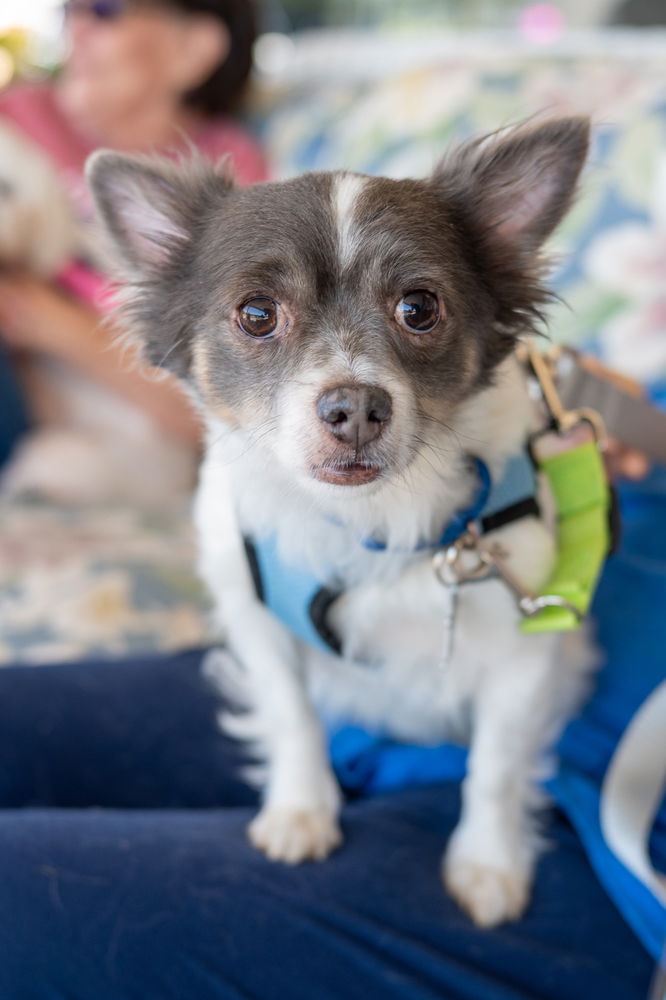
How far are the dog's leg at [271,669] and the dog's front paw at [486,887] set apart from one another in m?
0.19

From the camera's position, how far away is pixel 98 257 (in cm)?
269

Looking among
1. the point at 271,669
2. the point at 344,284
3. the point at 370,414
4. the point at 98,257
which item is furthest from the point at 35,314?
the point at 370,414

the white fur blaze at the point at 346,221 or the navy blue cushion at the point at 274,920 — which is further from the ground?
the white fur blaze at the point at 346,221

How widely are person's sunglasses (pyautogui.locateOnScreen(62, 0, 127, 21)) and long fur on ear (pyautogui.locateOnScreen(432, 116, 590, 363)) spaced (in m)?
1.96

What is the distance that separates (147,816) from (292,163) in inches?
85.9

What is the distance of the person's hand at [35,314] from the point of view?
2.73 m

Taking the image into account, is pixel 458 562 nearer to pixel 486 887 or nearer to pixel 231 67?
pixel 486 887

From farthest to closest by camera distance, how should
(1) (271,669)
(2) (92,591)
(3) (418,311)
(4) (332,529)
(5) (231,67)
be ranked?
(5) (231,67), (2) (92,591), (1) (271,669), (4) (332,529), (3) (418,311)

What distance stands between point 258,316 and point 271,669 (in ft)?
1.87

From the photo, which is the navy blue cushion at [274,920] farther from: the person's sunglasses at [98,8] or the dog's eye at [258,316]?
the person's sunglasses at [98,8]

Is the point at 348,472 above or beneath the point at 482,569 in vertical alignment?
above

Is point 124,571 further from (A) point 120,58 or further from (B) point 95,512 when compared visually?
(A) point 120,58

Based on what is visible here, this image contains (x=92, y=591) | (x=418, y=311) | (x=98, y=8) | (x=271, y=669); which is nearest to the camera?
(x=418, y=311)

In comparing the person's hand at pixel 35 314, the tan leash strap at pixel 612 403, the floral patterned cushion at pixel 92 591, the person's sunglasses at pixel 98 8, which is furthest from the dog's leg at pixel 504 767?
the person's sunglasses at pixel 98 8
